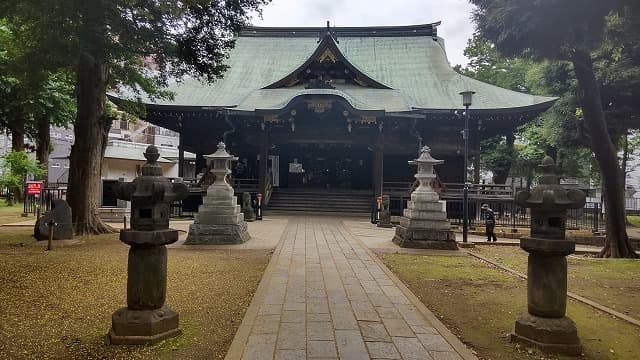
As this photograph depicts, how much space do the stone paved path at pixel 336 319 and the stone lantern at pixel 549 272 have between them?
85cm

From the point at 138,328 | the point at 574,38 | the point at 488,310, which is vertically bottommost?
the point at 488,310

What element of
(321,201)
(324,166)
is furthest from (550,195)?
(324,166)

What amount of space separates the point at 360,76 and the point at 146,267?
65.6 ft

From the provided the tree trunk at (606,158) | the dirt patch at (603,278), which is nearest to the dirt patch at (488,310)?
the dirt patch at (603,278)

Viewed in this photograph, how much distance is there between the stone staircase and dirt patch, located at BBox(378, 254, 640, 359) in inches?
467

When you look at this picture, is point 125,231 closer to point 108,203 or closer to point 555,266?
point 555,266

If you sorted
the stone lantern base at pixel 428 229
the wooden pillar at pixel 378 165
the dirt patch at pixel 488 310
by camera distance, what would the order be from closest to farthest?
the dirt patch at pixel 488 310
the stone lantern base at pixel 428 229
the wooden pillar at pixel 378 165

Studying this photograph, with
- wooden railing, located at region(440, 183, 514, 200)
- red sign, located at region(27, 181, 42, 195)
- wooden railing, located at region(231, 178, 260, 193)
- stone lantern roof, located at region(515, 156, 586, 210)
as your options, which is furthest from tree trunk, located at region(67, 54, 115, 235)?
wooden railing, located at region(440, 183, 514, 200)

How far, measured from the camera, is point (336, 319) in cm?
489

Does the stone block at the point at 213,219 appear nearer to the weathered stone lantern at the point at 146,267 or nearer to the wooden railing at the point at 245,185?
the weathered stone lantern at the point at 146,267

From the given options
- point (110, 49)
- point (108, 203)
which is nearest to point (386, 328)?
point (110, 49)

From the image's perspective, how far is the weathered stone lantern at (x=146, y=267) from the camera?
4.13 meters

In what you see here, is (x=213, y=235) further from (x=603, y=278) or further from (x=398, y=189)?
(x=398, y=189)

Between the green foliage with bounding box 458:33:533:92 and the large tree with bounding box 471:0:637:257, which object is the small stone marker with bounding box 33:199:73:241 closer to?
the large tree with bounding box 471:0:637:257
